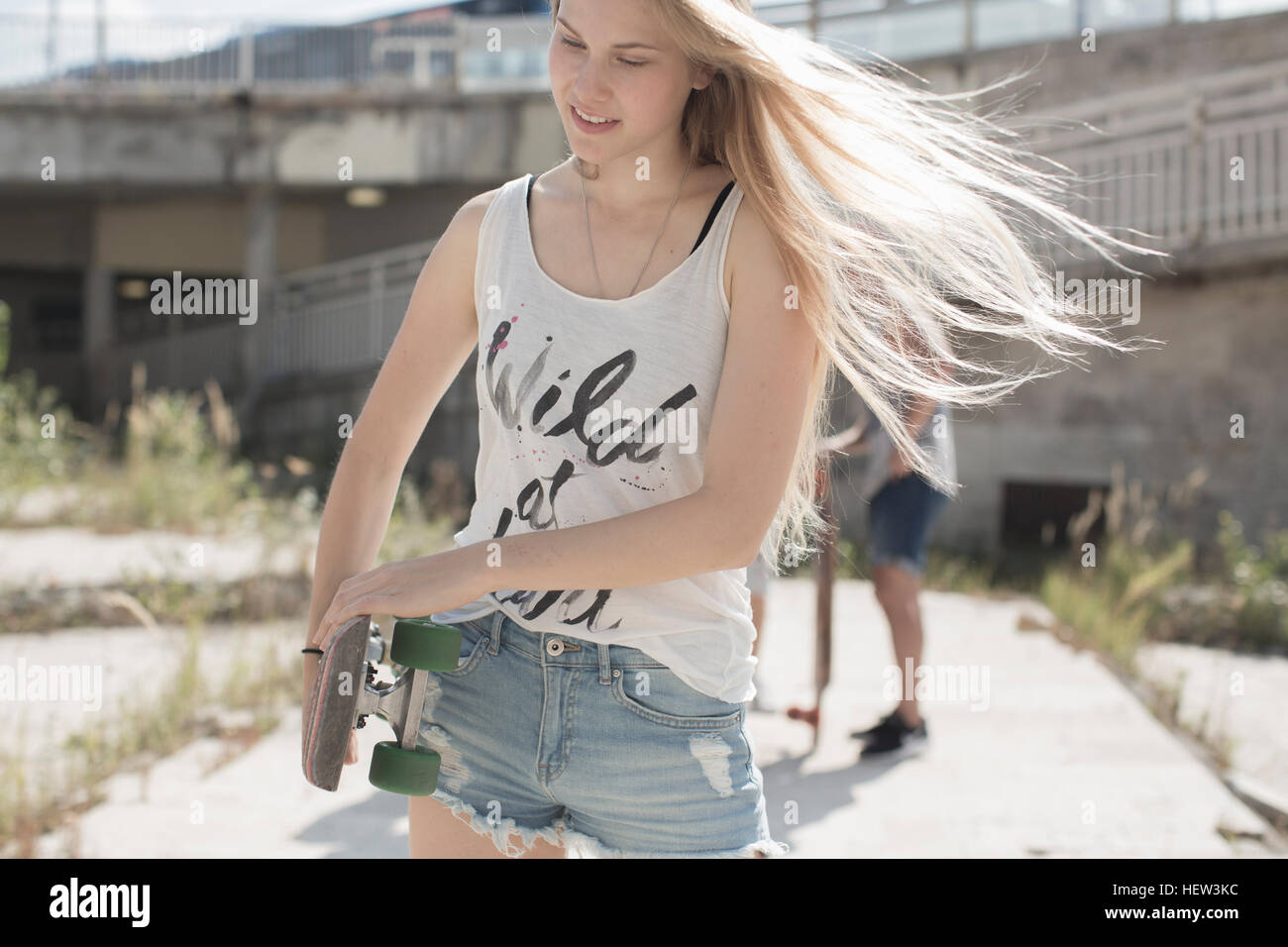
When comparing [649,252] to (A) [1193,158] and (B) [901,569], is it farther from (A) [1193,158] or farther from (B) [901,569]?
(A) [1193,158]

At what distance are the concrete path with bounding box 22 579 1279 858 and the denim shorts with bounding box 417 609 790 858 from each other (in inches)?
74.4

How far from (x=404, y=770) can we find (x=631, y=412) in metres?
0.55

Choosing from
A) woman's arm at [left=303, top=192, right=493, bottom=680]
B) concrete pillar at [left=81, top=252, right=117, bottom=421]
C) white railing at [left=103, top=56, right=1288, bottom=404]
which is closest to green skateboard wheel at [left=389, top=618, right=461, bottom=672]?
woman's arm at [left=303, top=192, right=493, bottom=680]

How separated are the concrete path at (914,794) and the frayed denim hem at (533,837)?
187cm

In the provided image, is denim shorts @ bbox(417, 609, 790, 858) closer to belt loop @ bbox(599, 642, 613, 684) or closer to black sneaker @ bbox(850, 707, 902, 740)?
belt loop @ bbox(599, 642, 613, 684)

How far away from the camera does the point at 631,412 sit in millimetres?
1609

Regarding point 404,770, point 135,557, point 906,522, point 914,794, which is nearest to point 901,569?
point 906,522

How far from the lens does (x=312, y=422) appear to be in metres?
14.3

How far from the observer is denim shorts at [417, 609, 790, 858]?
160 cm

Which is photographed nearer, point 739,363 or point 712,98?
point 739,363

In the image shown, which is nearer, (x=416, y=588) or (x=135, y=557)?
(x=416, y=588)
